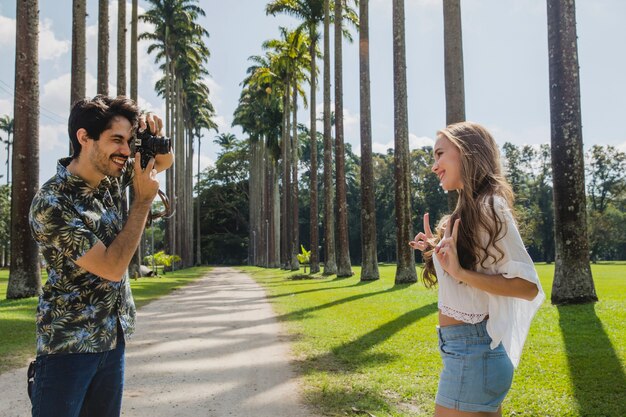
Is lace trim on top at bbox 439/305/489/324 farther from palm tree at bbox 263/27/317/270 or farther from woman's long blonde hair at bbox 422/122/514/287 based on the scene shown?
palm tree at bbox 263/27/317/270

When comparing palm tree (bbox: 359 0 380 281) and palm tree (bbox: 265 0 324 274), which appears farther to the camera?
palm tree (bbox: 265 0 324 274)

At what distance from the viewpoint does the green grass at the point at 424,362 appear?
519cm

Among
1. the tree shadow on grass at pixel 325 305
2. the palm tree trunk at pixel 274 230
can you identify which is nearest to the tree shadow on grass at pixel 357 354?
the tree shadow on grass at pixel 325 305

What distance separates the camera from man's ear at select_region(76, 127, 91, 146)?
2336mm

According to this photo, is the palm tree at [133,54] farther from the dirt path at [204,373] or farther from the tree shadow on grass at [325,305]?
the dirt path at [204,373]

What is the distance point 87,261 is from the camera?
7.02ft

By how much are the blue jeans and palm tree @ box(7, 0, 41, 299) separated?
14.2m

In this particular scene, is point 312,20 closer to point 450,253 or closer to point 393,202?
point 450,253

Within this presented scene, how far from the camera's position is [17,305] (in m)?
13.5

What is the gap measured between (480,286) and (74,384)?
5.72 ft

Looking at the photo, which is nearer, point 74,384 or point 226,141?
point 74,384

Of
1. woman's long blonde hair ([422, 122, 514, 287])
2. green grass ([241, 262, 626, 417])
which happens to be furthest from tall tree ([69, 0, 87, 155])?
woman's long blonde hair ([422, 122, 514, 287])

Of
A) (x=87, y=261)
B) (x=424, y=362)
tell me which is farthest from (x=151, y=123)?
(x=424, y=362)

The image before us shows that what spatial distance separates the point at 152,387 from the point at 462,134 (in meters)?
4.85
